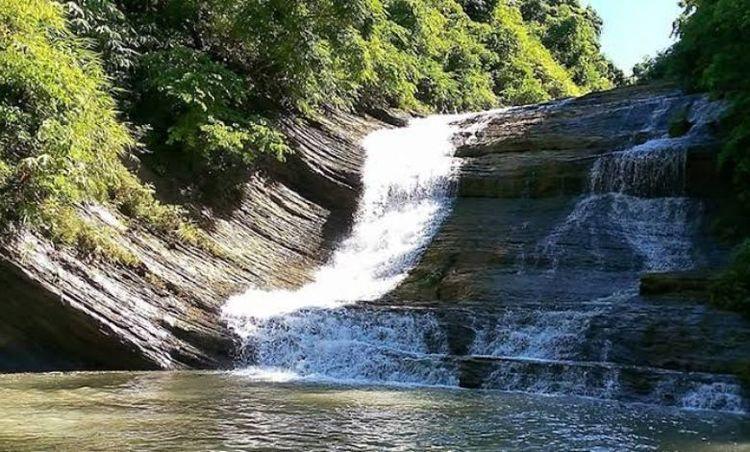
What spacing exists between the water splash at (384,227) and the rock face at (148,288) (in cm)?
53

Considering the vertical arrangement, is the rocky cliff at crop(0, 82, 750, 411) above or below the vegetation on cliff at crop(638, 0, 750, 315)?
below

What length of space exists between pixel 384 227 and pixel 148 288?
8286 mm

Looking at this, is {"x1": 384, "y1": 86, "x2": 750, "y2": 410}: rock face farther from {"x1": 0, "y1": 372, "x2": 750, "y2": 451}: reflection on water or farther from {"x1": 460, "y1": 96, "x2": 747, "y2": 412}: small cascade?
{"x1": 0, "y1": 372, "x2": 750, "y2": 451}: reflection on water

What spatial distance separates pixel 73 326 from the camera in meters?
13.1

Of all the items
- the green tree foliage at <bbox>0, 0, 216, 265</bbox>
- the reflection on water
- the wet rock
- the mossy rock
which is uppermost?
the mossy rock

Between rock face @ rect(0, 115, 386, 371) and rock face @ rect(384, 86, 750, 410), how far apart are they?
3.55 m

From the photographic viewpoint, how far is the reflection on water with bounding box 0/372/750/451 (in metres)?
7.66

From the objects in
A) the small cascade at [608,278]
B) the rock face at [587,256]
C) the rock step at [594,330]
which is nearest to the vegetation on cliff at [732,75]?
the rock face at [587,256]

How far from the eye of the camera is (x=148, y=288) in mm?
14625

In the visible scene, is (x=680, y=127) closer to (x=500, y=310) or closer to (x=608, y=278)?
(x=608, y=278)

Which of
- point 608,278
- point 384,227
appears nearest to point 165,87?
point 384,227

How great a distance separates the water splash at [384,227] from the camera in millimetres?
16672

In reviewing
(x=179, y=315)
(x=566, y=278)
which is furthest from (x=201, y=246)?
(x=566, y=278)

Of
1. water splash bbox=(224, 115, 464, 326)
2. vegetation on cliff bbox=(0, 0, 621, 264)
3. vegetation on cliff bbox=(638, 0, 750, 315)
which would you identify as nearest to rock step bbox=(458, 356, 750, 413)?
vegetation on cliff bbox=(638, 0, 750, 315)
